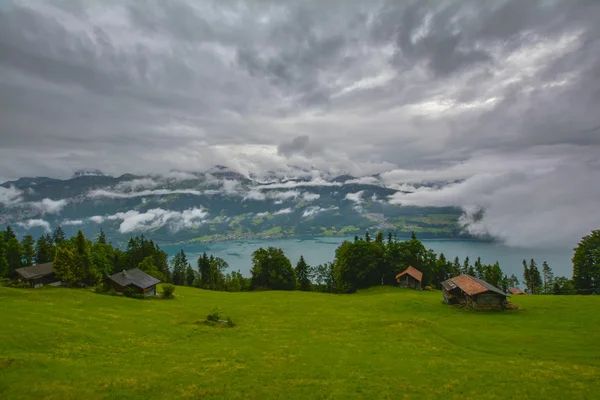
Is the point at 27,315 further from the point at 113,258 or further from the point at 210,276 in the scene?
the point at 210,276

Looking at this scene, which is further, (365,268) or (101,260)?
(365,268)

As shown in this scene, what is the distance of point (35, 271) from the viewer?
6931 centimetres

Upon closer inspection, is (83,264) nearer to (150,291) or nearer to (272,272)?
(150,291)

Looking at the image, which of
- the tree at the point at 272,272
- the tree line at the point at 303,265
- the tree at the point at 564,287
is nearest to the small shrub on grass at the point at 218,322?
the tree line at the point at 303,265

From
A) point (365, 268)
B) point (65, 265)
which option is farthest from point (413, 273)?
point (65, 265)

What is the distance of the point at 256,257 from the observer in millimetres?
100562

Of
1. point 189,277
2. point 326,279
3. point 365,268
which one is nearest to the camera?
point 365,268

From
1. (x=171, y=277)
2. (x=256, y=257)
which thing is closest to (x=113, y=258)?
(x=171, y=277)

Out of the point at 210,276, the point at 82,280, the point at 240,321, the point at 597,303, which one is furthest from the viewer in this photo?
the point at 210,276

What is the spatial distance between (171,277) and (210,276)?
1494 centimetres

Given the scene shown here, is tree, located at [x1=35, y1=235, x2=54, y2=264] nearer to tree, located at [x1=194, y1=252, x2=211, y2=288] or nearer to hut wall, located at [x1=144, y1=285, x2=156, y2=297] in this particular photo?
hut wall, located at [x1=144, y1=285, x2=156, y2=297]

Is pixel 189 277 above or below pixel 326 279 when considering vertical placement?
below

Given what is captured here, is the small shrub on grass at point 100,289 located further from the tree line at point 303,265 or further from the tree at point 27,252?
the tree at point 27,252

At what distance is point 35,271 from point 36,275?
94.3 inches
